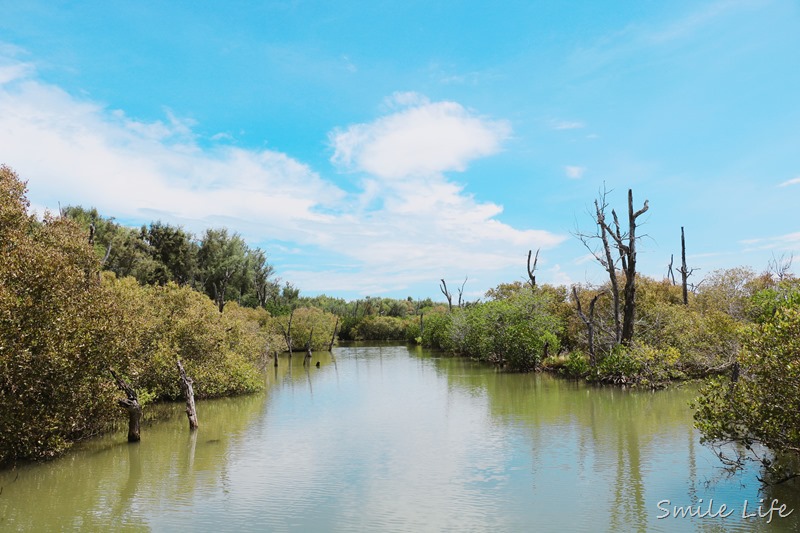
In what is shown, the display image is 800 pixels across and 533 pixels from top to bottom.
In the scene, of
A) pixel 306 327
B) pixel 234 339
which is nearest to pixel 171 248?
pixel 306 327

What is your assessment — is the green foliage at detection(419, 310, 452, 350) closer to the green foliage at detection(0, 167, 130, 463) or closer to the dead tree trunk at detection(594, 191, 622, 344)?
the dead tree trunk at detection(594, 191, 622, 344)

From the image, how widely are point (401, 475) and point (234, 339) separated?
54.6ft

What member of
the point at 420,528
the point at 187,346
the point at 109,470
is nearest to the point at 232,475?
the point at 109,470

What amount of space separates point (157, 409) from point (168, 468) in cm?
950

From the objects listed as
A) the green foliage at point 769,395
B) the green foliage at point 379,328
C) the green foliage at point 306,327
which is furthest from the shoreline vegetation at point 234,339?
the green foliage at point 379,328

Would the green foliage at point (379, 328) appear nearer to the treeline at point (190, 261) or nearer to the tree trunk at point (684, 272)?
the treeline at point (190, 261)

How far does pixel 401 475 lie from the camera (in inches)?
487

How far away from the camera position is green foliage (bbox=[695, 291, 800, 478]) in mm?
9031

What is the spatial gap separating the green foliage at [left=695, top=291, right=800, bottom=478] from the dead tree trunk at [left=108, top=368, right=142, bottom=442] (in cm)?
1379

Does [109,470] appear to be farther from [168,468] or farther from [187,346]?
[187,346]

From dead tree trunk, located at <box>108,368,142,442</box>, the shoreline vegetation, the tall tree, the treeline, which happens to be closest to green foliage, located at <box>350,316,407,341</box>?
the treeline

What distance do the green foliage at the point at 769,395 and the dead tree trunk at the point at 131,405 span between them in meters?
13.8

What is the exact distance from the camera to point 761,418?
9.42m

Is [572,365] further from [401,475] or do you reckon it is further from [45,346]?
[45,346]
